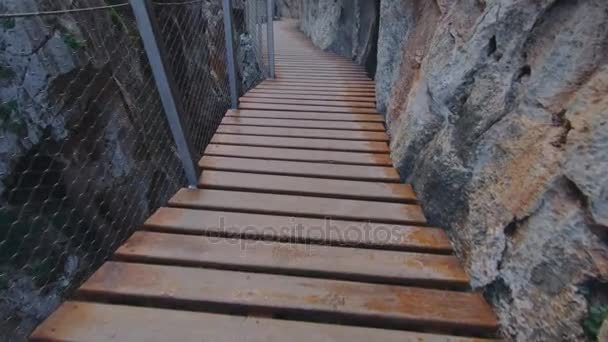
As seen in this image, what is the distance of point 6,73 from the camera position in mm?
1873

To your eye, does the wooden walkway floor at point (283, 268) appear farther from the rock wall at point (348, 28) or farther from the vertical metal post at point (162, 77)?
the rock wall at point (348, 28)

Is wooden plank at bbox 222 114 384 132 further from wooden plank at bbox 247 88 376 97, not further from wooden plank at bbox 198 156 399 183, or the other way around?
wooden plank at bbox 247 88 376 97

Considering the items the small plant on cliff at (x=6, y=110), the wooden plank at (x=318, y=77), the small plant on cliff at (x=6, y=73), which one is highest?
the small plant on cliff at (x=6, y=73)

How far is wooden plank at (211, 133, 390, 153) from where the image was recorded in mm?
2240

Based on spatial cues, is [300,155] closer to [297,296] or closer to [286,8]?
[297,296]

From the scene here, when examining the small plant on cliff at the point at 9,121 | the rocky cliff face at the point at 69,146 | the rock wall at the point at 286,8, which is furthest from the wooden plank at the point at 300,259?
the rock wall at the point at 286,8

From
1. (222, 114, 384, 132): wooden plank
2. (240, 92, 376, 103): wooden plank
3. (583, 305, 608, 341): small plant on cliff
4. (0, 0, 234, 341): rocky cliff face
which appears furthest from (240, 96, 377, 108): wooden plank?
(583, 305, 608, 341): small plant on cliff

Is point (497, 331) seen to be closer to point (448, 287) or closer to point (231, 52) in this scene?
point (448, 287)

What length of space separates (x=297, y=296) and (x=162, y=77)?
114 cm

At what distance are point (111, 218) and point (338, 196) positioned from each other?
1919 mm

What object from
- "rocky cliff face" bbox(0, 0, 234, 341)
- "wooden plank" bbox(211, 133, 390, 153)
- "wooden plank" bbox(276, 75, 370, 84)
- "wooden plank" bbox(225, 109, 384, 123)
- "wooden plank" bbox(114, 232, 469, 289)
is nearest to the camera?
"wooden plank" bbox(114, 232, 469, 289)

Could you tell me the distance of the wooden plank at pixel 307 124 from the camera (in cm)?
260

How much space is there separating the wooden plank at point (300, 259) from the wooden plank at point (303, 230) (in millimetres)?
45

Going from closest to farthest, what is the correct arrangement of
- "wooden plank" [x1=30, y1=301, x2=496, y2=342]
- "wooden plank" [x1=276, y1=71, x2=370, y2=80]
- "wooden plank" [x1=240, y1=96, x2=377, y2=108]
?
1. "wooden plank" [x1=30, y1=301, x2=496, y2=342]
2. "wooden plank" [x1=240, y1=96, x2=377, y2=108]
3. "wooden plank" [x1=276, y1=71, x2=370, y2=80]
